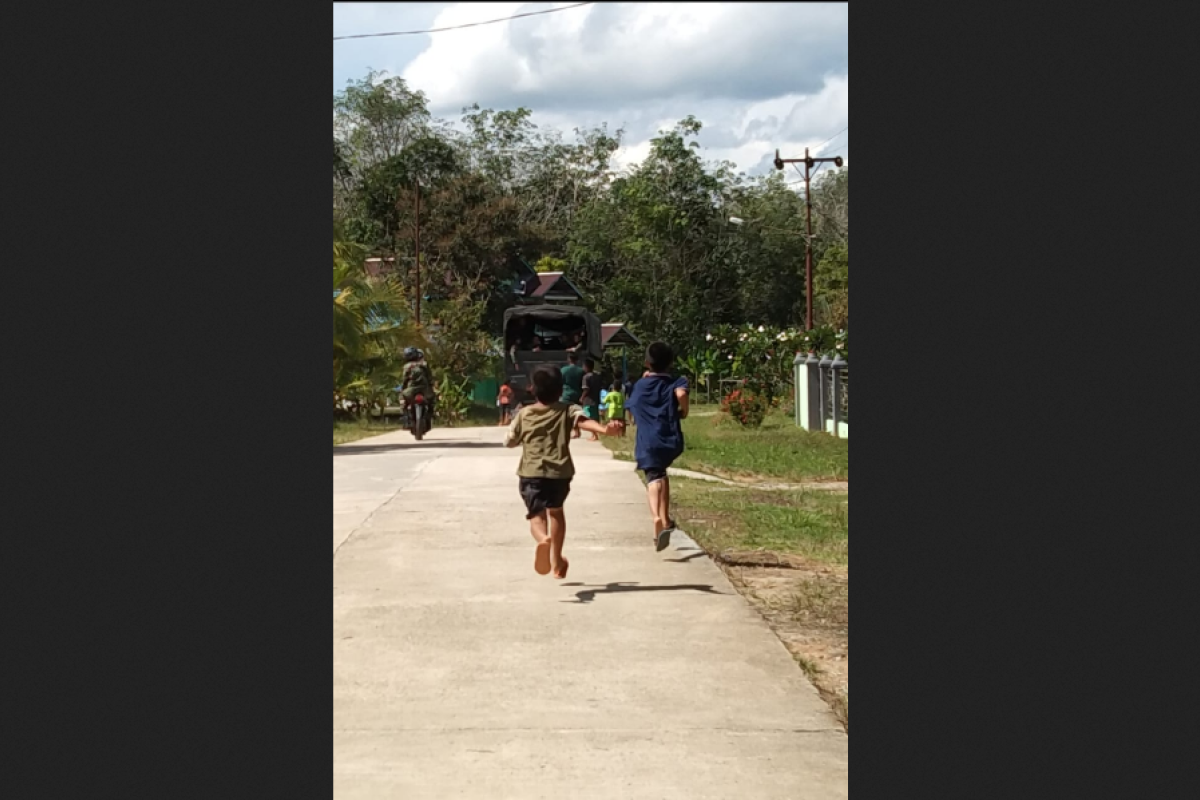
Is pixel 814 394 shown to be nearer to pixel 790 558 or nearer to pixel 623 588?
pixel 790 558

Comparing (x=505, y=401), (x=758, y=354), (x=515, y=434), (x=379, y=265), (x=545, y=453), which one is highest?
(x=379, y=265)

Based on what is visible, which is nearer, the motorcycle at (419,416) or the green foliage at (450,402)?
the motorcycle at (419,416)

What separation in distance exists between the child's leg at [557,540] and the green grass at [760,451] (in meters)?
4.97

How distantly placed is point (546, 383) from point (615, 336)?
1989 centimetres

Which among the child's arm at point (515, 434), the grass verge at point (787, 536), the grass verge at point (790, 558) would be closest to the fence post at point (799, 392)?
the grass verge at point (787, 536)

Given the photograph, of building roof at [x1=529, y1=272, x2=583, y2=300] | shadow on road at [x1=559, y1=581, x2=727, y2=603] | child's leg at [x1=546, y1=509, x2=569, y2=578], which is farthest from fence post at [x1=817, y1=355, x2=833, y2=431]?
child's leg at [x1=546, y1=509, x2=569, y2=578]

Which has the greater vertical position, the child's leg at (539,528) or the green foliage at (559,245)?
the green foliage at (559,245)

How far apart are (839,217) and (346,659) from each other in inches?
1281

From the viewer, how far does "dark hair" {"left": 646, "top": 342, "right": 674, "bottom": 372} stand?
788 centimetres

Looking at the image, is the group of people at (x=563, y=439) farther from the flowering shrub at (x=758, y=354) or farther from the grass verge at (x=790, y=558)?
the flowering shrub at (x=758, y=354)

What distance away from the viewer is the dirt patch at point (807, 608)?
5.51 meters

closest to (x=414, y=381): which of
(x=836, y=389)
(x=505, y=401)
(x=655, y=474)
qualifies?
(x=505, y=401)

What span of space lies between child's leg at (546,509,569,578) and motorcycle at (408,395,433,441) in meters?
12.3

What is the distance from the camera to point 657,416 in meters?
8.02
